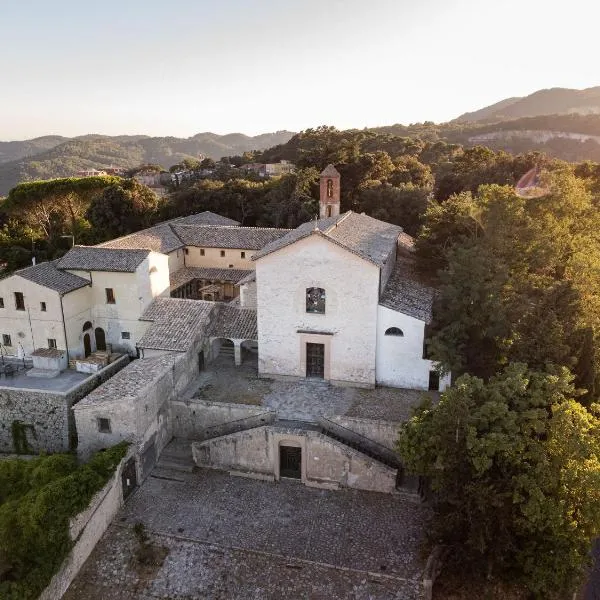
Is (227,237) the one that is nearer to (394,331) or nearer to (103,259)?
(103,259)

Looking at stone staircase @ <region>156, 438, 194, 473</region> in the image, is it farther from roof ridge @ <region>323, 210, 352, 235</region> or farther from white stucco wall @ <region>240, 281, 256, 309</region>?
roof ridge @ <region>323, 210, 352, 235</region>

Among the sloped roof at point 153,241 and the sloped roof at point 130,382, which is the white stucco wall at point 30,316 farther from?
the sloped roof at point 130,382

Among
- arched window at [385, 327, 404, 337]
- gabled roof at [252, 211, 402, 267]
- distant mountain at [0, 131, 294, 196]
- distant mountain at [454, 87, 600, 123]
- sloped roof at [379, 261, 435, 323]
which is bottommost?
arched window at [385, 327, 404, 337]

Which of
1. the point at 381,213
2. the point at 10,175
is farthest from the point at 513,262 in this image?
the point at 10,175

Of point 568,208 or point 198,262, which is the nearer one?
point 568,208

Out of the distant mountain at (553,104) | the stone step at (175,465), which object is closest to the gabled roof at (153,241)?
the stone step at (175,465)

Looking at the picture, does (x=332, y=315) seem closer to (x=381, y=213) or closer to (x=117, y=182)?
(x=381, y=213)

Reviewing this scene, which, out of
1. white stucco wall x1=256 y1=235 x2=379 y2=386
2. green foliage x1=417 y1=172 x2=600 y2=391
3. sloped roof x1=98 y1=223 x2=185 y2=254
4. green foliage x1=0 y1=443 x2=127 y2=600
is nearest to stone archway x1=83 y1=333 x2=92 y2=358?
sloped roof x1=98 y1=223 x2=185 y2=254

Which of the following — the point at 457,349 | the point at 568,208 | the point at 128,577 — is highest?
the point at 568,208
